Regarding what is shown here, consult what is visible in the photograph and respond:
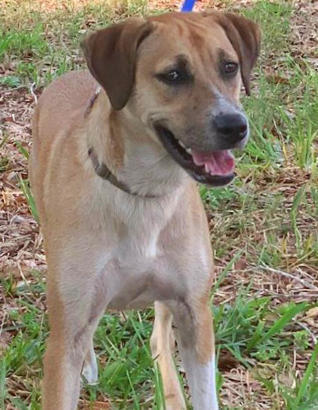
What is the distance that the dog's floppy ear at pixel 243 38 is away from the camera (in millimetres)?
3920

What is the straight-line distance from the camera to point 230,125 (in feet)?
11.4

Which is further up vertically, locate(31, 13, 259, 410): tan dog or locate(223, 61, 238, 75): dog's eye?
locate(223, 61, 238, 75): dog's eye

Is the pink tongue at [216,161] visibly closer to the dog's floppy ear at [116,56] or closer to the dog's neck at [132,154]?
the dog's neck at [132,154]

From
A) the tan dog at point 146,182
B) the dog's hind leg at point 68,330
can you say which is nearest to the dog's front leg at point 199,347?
the tan dog at point 146,182

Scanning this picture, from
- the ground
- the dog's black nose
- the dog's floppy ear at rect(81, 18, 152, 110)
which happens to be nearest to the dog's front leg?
the ground

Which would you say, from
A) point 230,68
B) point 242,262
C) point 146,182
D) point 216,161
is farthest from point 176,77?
point 242,262

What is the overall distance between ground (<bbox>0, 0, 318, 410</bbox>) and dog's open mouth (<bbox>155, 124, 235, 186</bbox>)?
84cm

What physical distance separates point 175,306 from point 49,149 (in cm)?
94

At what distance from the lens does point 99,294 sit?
3.81 meters

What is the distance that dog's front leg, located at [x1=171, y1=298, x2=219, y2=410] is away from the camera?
3918mm

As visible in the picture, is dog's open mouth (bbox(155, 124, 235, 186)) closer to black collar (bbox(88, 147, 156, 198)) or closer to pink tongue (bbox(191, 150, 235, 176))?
pink tongue (bbox(191, 150, 235, 176))

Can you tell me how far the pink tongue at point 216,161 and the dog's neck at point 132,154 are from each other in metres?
0.18

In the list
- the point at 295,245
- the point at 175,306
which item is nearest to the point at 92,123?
the point at 175,306

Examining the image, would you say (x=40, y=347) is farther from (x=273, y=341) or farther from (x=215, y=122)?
(x=215, y=122)
